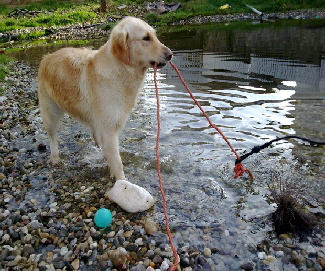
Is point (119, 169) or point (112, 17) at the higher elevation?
point (112, 17)

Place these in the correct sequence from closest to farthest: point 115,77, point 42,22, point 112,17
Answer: point 115,77
point 42,22
point 112,17

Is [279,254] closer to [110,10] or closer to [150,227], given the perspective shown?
[150,227]

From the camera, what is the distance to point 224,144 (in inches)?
237

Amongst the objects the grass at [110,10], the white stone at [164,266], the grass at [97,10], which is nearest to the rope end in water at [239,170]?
the white stone at [164,266]

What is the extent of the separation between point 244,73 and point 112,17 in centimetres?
2231

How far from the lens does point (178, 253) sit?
343 cm

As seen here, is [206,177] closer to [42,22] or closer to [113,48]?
[113,48]

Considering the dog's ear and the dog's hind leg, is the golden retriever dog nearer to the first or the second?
the dog's ear

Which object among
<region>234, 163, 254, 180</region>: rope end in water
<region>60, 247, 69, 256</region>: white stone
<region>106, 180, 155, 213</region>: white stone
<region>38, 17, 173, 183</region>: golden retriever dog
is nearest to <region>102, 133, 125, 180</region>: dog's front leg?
<region>38, 17, 173, 183</region>: golden retriever dog

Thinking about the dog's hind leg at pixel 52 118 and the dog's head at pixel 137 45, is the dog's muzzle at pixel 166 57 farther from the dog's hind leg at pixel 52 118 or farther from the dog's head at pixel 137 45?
the dog's hind leg at pixel 52 118

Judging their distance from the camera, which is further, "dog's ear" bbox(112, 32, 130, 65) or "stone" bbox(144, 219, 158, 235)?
"dog's ear" bbox(112, 32, 130, 65)

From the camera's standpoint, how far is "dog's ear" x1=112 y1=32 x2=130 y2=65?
427 cm

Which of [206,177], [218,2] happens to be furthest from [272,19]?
[206,177]

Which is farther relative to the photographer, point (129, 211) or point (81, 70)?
point (81, 70)
